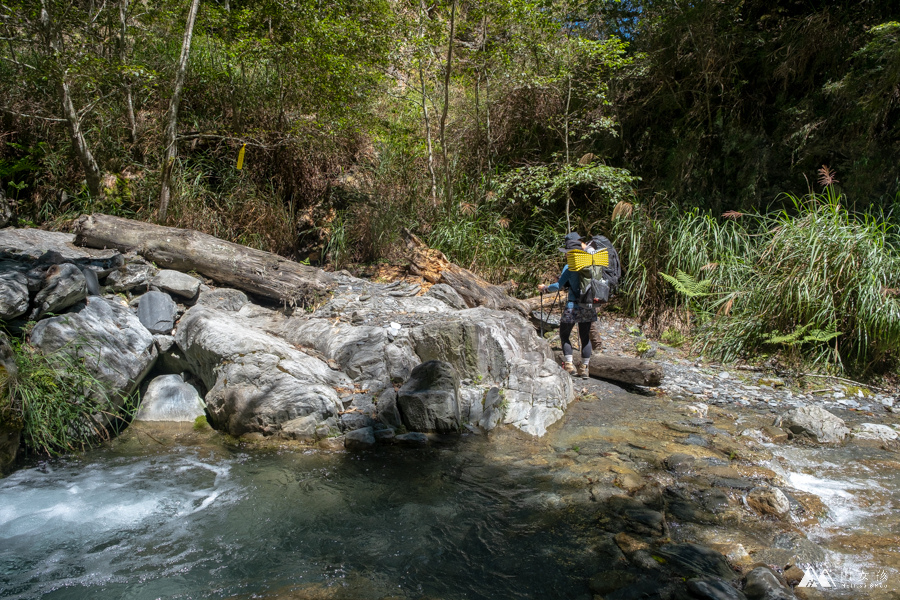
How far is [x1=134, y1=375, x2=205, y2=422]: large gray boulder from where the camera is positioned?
214 inches

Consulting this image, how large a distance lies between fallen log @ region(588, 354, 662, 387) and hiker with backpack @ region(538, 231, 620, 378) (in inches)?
6.7

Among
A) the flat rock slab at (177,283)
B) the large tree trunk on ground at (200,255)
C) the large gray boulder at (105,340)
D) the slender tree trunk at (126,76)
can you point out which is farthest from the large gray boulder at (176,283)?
the slender tree trunk at (126,76)

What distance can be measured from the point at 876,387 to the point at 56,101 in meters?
12.2

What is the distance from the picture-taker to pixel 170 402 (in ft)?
18.2

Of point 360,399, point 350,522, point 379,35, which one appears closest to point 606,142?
point 379,35

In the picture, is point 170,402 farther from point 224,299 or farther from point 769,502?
point 769,502

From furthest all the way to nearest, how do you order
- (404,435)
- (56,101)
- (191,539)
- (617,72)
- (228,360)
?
(617,72) < (56,101) < (228,360) < (404,435) < (191,539)

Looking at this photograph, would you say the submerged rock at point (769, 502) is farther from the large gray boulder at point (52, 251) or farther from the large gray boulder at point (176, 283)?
the large gray boulder at point (52, 251)

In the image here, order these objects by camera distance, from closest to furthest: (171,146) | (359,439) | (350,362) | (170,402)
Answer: (359,439) → (170,402) → (350,362) → (171,146)

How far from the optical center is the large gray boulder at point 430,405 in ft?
17.3

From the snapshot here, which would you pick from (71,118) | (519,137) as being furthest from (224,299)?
(519,137)

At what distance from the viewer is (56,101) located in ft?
27.1

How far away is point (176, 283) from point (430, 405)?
359 cm

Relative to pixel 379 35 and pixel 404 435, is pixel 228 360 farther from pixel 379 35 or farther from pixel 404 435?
pixel 379 35
